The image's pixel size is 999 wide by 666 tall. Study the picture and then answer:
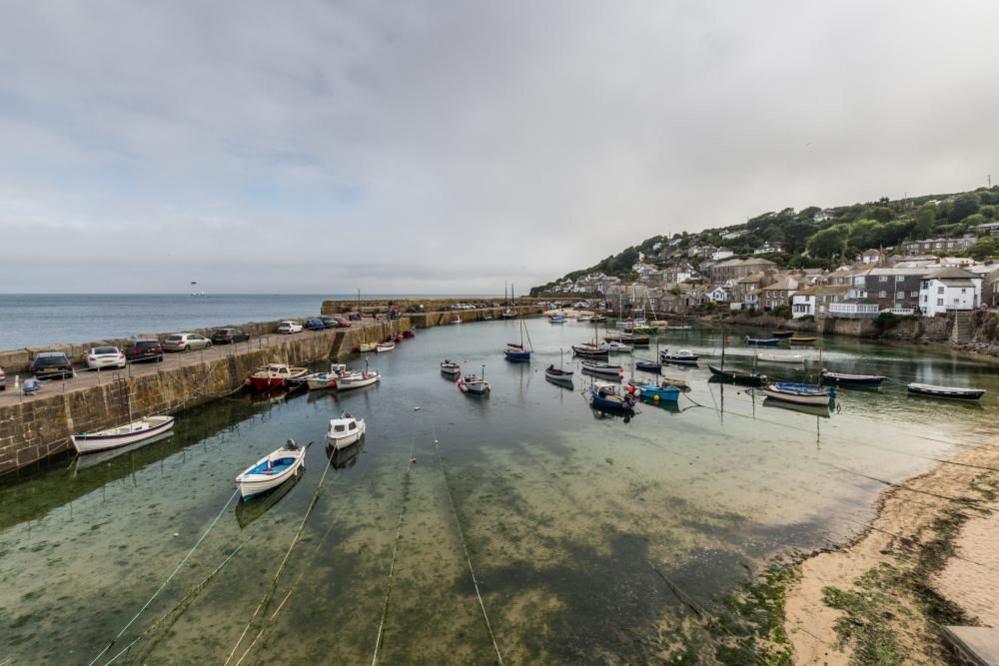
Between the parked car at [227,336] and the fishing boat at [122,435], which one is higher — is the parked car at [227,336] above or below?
above

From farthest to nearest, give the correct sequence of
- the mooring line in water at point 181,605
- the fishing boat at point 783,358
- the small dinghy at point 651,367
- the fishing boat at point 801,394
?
the fishing boat at point 783,358
the small dinghy at point 651,367
the fishing boat at point 801,394
the mooring line in water at point 181,605

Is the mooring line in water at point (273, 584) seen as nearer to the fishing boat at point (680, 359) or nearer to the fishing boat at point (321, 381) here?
the fishing boat at point (321, 381)

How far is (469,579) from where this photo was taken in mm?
12820

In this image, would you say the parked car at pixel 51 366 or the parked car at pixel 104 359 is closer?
the parked car at pixel 51 366

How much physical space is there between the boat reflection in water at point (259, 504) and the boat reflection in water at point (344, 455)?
241 centimetres

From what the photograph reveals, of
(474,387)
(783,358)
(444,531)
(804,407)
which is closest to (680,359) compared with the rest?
(783,358)

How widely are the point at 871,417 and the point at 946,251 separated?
107109mm

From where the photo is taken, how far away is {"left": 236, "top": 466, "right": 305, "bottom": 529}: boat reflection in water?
16317 millimetres

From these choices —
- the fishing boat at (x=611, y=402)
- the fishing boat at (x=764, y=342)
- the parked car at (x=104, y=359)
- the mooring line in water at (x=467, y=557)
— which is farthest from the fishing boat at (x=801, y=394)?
the parked car at (x=104, y=359)

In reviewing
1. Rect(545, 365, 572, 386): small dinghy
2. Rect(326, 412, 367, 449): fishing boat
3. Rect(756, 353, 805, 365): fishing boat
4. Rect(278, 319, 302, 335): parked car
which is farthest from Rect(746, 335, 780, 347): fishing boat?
Rect(278, 319, 302, 335): parked car

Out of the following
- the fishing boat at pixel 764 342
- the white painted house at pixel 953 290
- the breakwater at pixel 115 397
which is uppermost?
the white painted house at pixel 953 290

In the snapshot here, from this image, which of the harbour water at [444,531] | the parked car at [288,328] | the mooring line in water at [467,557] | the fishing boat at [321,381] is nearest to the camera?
the mooring line in water at [467,557]

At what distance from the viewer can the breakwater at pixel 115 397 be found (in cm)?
2000

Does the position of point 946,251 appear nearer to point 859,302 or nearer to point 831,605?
point 859,302
